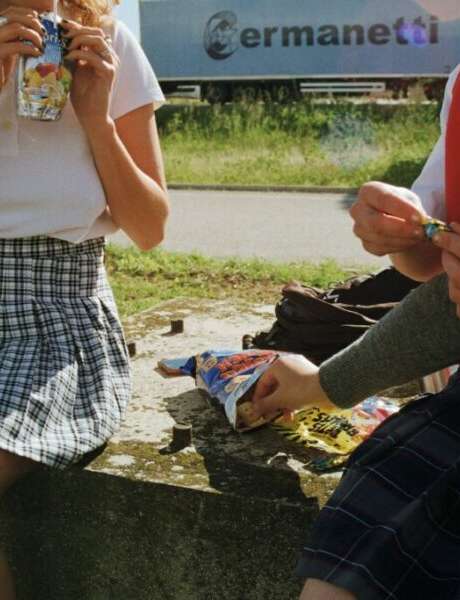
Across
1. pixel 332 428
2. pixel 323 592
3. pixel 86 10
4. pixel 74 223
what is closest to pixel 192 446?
pixel 332 428

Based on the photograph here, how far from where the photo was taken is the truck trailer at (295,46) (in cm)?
2312

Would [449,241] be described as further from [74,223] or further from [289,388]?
[74,223]

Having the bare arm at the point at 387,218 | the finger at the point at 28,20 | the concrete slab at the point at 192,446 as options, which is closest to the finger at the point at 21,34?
the finger at the point at 28,20

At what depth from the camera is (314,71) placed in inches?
949

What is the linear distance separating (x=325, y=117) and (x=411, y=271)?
16739mm

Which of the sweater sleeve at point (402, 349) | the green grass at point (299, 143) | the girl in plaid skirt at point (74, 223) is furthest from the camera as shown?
the green grass at point (299, 143)

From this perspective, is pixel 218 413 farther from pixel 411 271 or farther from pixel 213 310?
pixel 213 310

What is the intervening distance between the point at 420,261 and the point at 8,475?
907 mm

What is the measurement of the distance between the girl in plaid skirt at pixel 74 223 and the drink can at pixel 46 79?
0.05 metres

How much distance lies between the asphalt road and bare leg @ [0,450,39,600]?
485cm

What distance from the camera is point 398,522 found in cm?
144

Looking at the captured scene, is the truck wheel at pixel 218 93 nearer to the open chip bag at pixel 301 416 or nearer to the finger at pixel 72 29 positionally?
→ the open chip bag at pixel 301 416

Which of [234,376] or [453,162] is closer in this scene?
[453,162]

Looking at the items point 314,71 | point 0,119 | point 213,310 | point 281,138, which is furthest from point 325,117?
point 0,119
